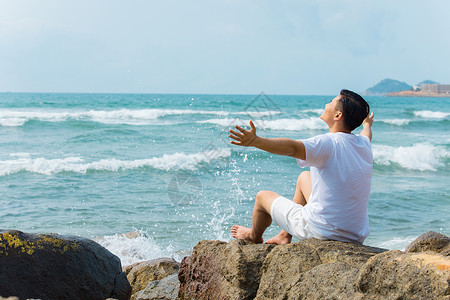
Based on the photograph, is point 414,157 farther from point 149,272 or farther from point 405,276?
point 405,276

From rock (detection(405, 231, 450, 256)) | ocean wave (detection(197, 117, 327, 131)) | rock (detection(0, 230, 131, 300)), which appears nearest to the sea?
rock (detection(405, 231, 450, 256))

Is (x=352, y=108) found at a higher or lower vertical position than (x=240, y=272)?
higher

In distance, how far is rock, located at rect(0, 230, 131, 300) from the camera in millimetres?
3086

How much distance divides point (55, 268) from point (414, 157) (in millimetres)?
13930

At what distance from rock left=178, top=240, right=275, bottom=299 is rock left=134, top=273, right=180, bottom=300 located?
16 cm

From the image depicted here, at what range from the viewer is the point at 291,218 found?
3.35 m

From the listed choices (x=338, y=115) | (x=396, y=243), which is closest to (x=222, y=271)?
(x=338, y=115)

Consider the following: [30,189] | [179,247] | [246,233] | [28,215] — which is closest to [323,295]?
[246,233]

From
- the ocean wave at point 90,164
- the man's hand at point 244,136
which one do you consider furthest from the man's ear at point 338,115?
the ocean wave at point 90,164

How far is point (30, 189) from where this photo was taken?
9578mm

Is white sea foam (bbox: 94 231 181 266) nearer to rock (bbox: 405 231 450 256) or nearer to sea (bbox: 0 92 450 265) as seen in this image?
sea (bbox: 0 92 450 265)

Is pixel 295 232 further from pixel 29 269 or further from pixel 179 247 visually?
pixel 179 247

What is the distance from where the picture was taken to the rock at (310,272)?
2.03 metres

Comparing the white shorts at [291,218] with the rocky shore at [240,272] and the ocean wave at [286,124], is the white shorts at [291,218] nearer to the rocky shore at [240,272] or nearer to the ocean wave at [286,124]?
the rocky shore at [240,272]
